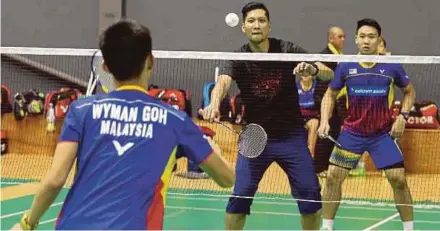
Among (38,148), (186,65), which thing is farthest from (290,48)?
(38,148)

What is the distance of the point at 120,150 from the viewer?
9.02 ft

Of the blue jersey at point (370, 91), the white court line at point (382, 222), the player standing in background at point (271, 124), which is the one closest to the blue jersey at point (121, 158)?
the player standing in background at point (271, 124)

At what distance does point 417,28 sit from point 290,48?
6.86 m

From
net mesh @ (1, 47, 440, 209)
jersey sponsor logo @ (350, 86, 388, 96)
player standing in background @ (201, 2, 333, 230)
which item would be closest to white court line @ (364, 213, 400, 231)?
net mesh @ (1, 47, 440, 209)

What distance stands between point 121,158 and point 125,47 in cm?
37

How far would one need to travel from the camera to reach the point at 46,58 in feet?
45.2

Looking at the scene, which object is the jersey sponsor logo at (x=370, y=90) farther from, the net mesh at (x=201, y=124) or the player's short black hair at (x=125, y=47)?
the player's short black hair at (x=125, y=47)

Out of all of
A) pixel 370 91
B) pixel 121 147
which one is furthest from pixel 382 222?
pixel 121 147

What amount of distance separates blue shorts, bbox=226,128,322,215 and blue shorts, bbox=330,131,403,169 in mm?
833

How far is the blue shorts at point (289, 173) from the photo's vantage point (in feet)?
19.7

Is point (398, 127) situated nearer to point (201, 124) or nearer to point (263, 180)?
point (263, 180)

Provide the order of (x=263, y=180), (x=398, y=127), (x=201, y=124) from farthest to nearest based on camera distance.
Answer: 1. (x=201, y=124)
2. (x=263, y=180)
3. (x=398, y=127)

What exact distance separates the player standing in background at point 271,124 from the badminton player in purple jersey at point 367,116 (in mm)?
694

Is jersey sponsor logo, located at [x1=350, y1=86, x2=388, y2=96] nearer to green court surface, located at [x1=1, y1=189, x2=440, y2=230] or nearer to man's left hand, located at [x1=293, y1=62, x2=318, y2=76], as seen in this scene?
man's left hand, located at [x1=293, y1=62, x2=318, y2=76]
